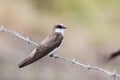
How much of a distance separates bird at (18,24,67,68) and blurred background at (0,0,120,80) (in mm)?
3581

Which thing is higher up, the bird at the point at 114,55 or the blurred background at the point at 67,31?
the bird at the point at 114,55

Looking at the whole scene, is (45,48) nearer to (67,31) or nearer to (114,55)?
(114,55)

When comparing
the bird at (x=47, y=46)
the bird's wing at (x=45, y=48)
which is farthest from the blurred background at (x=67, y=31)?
the bird's wing at (x=45, y=48)

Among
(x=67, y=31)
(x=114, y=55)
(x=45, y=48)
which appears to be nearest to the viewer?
(x=114, y=55)

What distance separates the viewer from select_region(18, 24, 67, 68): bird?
6102 millimetres

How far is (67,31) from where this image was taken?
1266 centimetres

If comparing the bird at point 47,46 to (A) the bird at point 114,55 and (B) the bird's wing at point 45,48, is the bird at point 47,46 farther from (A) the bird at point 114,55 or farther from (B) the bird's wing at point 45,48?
(A) the bird at point 114,55

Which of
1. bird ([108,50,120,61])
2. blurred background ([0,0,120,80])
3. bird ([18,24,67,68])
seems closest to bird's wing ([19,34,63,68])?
bird ([18,24,67,68])

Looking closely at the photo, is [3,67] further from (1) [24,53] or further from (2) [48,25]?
(2) [48,25]

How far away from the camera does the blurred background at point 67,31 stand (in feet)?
35.3

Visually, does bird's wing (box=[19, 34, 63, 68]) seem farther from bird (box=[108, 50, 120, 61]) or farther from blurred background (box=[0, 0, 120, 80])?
blurred background (box=[0, 0, 120, 80])

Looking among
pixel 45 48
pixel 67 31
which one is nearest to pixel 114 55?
pixel 45 48

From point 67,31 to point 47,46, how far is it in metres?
6.32

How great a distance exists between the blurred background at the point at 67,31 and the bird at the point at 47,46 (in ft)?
11.7
